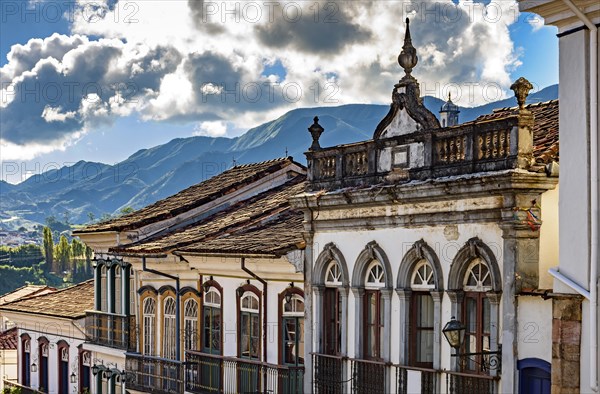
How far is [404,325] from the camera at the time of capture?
66.3 feet

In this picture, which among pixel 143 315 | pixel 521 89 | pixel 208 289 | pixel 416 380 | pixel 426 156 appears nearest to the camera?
pixel 521 89

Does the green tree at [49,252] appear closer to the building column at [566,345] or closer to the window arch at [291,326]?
the window arch at [291,326]

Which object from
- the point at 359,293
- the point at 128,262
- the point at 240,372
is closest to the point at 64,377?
the point at 128,262

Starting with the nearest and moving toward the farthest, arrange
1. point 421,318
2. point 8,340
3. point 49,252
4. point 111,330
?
1. point 421,318
2. point 111,330
3. point 8,340
4. point 49,252

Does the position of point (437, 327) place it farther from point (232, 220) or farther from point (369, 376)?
point (232, 220)

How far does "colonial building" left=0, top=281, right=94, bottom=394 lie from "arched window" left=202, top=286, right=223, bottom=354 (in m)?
8.66

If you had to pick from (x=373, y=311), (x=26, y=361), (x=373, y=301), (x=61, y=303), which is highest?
(x=373, y=301)

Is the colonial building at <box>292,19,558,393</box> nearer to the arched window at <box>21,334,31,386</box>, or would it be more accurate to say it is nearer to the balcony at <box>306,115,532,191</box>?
the balcony at <box>306,115,532,191</box>

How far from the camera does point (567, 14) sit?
1642cm

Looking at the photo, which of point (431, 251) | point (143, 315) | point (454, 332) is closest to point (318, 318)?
point (431, 251)

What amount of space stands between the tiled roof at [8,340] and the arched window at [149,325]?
837 inches

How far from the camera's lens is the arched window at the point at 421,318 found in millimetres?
19938

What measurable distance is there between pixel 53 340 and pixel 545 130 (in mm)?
23087

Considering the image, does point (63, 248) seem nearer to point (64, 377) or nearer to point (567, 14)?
point (64, 377)
